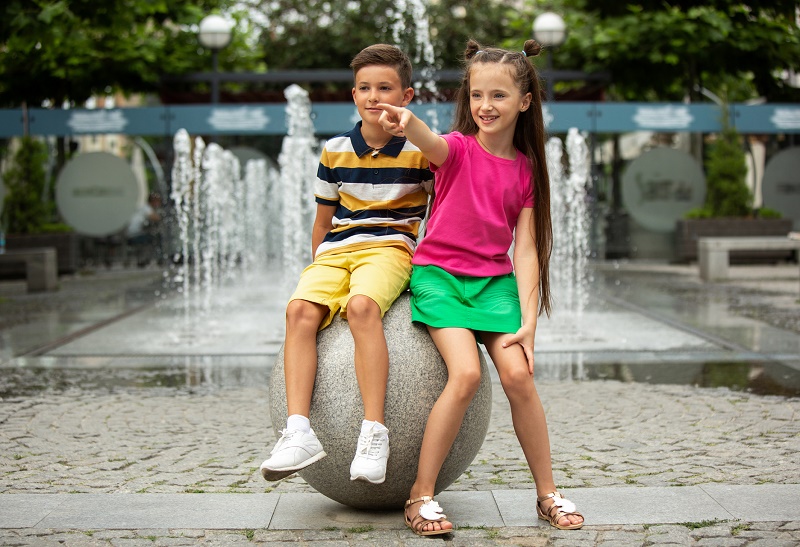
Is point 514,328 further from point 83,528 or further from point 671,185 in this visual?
point 671,185

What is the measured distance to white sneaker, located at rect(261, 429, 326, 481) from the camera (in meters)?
3.96

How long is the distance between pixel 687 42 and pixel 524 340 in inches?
767

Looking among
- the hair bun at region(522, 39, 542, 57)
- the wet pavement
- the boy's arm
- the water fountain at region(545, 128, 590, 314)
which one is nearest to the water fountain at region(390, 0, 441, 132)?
the water fountain at region(545, 128, 590, 314)

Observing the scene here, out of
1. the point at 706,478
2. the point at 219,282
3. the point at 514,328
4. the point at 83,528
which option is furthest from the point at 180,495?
the point at 219,282

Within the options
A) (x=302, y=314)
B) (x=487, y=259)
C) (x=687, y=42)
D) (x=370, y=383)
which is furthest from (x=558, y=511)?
(x=687, y=42)

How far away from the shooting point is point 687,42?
22.2 meters

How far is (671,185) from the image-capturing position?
22297 millimetres

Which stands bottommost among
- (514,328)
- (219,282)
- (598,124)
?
(219,282)

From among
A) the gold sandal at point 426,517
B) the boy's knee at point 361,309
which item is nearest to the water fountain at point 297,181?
the boy's knee at point 361,309

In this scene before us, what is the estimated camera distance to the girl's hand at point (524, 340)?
419 centimetres

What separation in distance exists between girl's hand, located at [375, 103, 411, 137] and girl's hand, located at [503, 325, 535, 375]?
912mm

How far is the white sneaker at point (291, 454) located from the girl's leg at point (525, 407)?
76 centimetres

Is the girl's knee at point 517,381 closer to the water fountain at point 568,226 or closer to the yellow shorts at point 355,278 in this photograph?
the yellow shorts at point 355,278

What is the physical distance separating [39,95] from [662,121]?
13034mm
